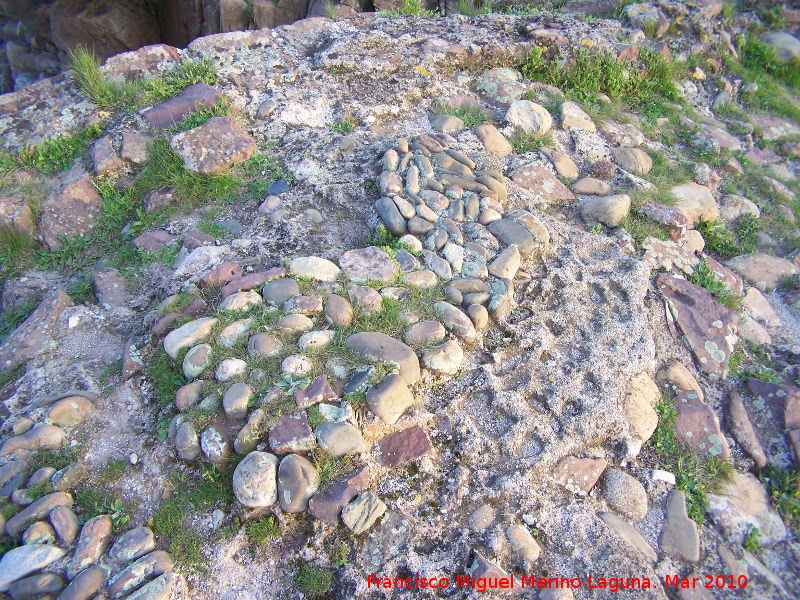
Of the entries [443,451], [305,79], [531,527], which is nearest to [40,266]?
[305,79]

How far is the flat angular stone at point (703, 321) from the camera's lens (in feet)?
9.93

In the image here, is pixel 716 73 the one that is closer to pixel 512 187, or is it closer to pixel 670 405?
pixel 512 187

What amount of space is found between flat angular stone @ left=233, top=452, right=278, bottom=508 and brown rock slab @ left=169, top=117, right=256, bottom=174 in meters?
2.05

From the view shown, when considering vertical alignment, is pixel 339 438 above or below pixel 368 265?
below

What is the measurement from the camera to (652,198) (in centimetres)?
372

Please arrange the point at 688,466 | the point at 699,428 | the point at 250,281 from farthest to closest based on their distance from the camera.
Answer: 1. the point at 250,281
2. the point at 699,428
3. the point at 688,466

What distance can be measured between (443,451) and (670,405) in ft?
3.69

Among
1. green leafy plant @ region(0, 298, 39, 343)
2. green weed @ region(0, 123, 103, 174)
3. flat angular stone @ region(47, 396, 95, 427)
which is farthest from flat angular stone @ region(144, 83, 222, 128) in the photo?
flat angular stone @ region(47, 396, 95, 427)

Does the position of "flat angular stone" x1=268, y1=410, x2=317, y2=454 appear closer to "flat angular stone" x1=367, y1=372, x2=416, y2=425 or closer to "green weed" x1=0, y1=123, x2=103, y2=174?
"flat angular stone" x1=367, y1=372, x2=416, y2=425

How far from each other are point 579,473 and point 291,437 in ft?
3.84

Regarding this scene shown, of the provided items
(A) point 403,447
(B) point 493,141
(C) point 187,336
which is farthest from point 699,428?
(C) point 187,336

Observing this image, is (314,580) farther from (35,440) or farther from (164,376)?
(35,440)

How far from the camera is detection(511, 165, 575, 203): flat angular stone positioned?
3.62 metres

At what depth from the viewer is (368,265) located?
2.91 m
